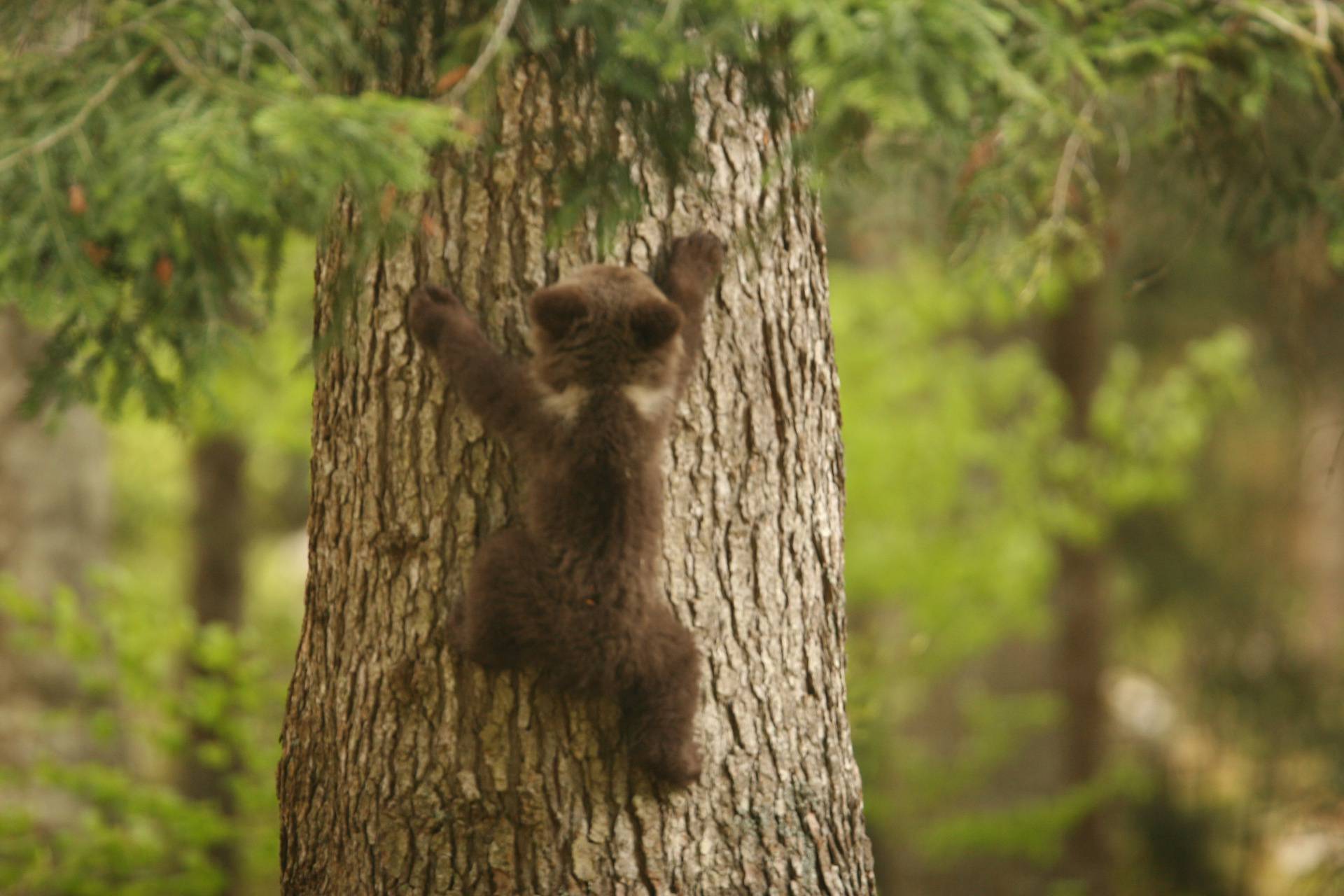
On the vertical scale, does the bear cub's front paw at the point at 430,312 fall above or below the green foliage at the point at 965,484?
below

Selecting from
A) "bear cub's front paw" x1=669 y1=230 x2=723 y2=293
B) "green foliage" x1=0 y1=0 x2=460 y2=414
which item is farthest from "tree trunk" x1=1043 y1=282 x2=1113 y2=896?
"green foliage" x1=0 y1=0 x2=460 y2=414

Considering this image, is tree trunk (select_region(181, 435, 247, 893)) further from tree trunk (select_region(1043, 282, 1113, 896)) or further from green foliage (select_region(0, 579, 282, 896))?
tree trunk (select_region(1043, 282, 1113, 896))

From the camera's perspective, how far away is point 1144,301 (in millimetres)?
12852

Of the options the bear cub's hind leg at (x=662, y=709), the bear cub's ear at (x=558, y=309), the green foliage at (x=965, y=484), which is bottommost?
the bear cub's hind leg at (x=662, y=709)

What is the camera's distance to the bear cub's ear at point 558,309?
3074 millimetres

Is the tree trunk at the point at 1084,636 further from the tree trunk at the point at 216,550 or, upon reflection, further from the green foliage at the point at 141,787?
the tree trunk at the point at 216,550

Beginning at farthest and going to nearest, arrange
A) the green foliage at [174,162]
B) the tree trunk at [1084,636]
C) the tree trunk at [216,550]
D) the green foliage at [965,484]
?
the tree trunk at [216,550] → the tree trunk at [1084,636] → the green foliage at [965,484] → the green foliage at [174,162]

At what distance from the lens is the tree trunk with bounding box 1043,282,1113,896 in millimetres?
9969

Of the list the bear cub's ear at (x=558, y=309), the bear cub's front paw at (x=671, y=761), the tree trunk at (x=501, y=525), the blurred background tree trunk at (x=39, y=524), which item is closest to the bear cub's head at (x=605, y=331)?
the bear cub's ear at (x=558, y=309)

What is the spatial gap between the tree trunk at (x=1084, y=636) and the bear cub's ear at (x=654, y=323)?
7530 mm

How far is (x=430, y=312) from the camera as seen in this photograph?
3.16 meters

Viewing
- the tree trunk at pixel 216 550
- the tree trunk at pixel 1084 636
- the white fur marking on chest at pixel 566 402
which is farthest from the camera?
the tree trunk at pixel 216 550

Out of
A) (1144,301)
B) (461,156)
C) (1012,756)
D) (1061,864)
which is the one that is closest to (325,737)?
(461,156)

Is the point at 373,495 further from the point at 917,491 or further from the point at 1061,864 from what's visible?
the point at 1061,864
